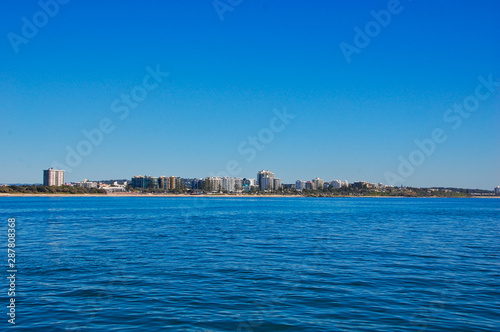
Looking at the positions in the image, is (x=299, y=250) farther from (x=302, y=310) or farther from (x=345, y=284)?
(x=302, y=310)

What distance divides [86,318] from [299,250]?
1604 centimetres

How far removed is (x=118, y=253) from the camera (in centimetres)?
2472

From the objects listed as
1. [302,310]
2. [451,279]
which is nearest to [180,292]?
[302,310]

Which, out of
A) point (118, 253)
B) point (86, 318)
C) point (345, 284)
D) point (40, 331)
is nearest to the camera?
point (40, 331)

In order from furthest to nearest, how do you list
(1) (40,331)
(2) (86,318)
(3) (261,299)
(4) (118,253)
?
(4) (118,253) → (3) (261,299) → (2) (86,318) → (1) (40,331)

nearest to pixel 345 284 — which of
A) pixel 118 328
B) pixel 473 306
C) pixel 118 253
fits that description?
pixel 473 306

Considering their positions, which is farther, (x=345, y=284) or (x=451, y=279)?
(x=451, y=279)

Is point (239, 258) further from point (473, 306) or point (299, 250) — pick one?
point (473, 306)

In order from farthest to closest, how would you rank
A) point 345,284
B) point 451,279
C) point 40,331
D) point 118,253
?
point 118,253 < point 451,279 < point 345,284 < point 40,331

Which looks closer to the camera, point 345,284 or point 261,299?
point 261,299

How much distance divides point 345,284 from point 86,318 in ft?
31.6

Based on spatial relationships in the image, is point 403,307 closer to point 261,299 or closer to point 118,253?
point 261,299

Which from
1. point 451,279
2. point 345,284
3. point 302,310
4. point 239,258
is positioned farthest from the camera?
point 239,258

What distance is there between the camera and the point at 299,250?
26.4m
